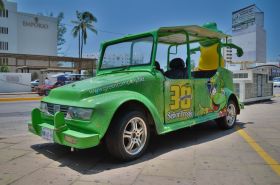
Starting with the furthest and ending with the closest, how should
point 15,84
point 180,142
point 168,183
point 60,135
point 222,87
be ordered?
point 15,84
point 222,87
point 180,142
point 60,135
point 168,183

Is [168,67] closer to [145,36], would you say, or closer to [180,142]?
[145,36]

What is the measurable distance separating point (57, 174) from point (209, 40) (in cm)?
505

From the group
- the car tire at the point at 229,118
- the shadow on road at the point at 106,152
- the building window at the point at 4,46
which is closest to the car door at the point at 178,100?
the shadow on road at the point at 106,152

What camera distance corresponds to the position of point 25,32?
58.5 meters

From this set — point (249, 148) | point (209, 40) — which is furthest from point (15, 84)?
point (249, 148)

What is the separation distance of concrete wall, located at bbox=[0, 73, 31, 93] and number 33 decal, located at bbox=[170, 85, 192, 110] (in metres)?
28.0

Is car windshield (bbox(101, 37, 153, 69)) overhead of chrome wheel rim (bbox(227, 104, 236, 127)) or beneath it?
overhead

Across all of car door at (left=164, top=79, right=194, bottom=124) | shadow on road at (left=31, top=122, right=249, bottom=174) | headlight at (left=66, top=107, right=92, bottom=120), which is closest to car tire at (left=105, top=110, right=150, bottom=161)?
shadow on road at (left=31, top=122, right=249, bottom=174)

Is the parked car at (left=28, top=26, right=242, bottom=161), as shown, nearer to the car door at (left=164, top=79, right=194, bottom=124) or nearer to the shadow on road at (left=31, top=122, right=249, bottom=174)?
the car door at (left=164, top=79, right=194, bottom=124)

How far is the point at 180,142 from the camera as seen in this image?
19.0ft

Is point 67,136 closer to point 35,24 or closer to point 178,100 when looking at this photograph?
point 178,100

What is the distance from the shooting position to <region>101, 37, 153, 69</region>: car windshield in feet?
17.8

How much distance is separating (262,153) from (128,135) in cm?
239

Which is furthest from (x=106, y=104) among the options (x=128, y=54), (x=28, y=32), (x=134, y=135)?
(x=28, y=32)
